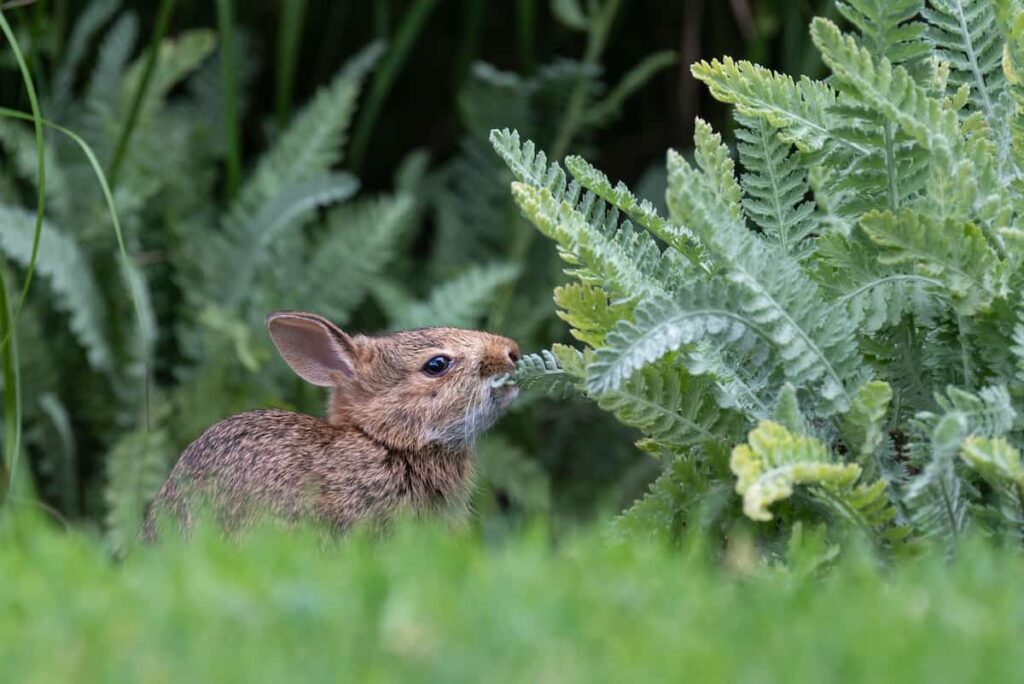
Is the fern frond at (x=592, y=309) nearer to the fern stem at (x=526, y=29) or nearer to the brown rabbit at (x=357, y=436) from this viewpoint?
the brown rabbit at (x=357, y=436)

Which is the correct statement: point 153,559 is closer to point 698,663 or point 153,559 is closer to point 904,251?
point 698,663

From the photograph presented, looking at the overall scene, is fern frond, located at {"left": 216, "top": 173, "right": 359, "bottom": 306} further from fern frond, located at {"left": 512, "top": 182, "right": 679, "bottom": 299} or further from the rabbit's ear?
fern frond, located at {"left": 512, "top": 182, "right": 679, "bottom": 299}

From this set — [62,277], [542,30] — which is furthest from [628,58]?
[62,277]

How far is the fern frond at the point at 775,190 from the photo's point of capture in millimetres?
4383

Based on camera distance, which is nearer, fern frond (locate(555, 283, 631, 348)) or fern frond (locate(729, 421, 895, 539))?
fern frond (locate(729, 421, 895, 539))

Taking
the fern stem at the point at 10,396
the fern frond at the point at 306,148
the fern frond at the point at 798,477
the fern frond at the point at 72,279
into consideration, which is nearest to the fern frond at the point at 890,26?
the fern frond at the point at 798,477

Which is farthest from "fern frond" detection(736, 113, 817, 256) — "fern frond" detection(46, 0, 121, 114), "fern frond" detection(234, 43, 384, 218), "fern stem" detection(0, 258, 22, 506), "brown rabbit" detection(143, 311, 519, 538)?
"fern frond" detection(46, 0, 121, 114)

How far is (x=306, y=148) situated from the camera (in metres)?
8.16

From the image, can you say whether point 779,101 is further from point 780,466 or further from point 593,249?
point 780,466

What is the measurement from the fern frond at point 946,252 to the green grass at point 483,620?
93 centimetres

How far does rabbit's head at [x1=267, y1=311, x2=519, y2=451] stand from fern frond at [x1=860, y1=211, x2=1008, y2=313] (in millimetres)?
1802

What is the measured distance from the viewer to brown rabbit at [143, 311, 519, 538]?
15.6 feet

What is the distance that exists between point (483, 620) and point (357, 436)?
2.69 meters

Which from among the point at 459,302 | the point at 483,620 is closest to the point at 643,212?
the point at 483,620
